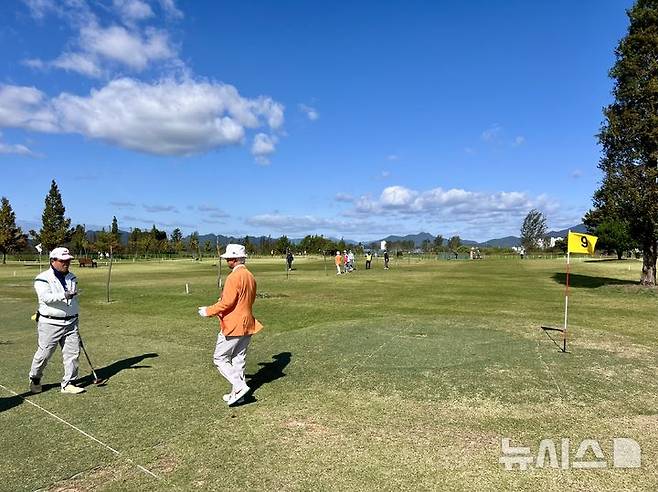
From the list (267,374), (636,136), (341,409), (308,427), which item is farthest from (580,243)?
(636,136)

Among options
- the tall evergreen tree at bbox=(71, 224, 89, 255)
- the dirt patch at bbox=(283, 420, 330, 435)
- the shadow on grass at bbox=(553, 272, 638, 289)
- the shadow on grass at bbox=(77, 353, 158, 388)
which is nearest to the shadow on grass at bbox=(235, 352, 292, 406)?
the dirt patch at bbox=(283, 420, 330, 435)

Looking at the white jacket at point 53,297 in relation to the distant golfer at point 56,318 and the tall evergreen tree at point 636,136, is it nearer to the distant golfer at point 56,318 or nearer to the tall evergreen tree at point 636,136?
the distant golfer at point 56,318

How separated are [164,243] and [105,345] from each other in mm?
93336

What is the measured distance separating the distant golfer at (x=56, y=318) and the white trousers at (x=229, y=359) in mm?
2550

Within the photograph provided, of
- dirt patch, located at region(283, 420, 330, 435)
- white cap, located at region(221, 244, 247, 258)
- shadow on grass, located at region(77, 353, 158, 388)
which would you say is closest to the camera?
dirt patch, located at region(283, 420, 330, 435)

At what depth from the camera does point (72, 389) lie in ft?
24.6

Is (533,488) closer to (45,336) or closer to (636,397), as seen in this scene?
(636,397)

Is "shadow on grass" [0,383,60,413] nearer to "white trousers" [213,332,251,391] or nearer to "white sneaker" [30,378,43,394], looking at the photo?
"white sneaker" [30,378,43,394]

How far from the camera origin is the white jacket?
7.32 metres

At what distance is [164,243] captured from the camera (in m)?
99.7

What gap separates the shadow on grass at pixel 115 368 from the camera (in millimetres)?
8305

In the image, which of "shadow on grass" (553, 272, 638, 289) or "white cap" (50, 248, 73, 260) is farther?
"shadow on grass" (553, 272, 638, 289)

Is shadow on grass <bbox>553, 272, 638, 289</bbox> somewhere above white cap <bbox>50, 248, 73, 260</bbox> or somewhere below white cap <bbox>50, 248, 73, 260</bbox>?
below

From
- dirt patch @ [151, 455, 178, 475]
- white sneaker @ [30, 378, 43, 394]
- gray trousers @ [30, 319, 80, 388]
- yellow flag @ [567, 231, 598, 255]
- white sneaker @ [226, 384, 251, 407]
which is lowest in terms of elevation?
dirt patch @ [151, 455, 178, 475]
